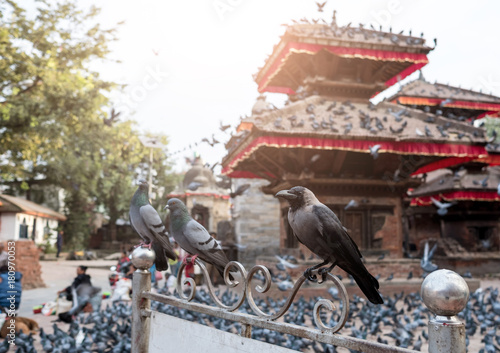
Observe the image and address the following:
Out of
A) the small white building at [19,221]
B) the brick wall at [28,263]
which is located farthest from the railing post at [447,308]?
the small white building at [19,221]

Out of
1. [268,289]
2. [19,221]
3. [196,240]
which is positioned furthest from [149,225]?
[19,221]

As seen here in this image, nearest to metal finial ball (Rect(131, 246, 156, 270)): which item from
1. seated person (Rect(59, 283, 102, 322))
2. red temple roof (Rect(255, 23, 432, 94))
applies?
seated person (Rect(59, 283, 102, 322))

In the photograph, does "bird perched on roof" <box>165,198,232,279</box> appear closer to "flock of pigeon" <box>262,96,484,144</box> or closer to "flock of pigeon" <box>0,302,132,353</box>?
"flock of pigeon" <box>0,302,132,353</box>

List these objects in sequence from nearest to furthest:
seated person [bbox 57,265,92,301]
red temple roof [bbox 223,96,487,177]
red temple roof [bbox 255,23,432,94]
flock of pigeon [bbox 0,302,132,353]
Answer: flock of pigeon [bbox 0,302,132,353], seated person [bbox 57,265,92,301], red temple roof [bbox 223,96,487,177], red temple roof [bbox 255,23,432,94]

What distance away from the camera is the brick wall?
12.4 metres

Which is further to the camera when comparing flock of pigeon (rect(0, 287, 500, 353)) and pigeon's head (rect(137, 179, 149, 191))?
flock of pigeon (rect(0, 287, 500, 353))

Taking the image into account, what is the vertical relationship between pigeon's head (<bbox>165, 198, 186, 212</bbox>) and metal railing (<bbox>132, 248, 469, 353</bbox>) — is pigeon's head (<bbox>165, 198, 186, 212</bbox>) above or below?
above

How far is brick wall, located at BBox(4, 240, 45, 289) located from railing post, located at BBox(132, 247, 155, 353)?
421 inches

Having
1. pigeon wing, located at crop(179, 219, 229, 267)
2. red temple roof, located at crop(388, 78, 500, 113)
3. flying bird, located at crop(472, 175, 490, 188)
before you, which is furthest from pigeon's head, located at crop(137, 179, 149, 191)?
red temple roof, located at crop(388, 78, 500, 113)

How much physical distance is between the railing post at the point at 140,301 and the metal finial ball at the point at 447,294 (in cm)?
208

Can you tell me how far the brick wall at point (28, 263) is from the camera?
12352 mm

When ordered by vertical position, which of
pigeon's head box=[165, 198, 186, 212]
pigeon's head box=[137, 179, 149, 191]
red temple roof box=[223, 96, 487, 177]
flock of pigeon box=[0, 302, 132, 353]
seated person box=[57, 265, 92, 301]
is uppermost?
red temple roof box=[223, 96, 487, 177]

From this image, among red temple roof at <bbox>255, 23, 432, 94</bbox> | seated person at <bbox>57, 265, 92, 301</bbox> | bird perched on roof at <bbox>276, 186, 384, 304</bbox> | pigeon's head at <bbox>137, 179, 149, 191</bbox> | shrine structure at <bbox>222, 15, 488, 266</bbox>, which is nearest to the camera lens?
bird perched on roof at <bbox>276, 186, 384, 304</bbox>

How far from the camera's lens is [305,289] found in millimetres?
9336
